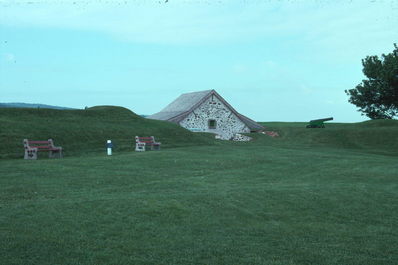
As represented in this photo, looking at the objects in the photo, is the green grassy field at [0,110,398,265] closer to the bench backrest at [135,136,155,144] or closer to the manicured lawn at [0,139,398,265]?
the manicured lawn at [0,139,398,265]

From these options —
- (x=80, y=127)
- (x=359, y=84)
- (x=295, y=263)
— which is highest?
(x=359, y=84)

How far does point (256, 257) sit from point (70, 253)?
2.91 metres

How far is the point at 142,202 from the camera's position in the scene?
401 inches

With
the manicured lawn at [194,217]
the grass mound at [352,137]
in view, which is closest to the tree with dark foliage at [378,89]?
the grass mound at [352,137]

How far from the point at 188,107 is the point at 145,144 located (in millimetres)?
18091

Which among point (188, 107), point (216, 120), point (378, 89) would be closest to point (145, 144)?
point (188, 107)

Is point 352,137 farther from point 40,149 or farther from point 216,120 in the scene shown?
point 40,149

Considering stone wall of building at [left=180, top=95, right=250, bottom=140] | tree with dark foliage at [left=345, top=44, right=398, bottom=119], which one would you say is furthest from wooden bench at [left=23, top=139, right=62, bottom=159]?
tree with dark foliage at [left=345, top=44, right=398, bottom=119]

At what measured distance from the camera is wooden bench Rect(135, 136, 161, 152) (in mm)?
27778

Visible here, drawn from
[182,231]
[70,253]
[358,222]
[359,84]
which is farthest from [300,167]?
[359,84]

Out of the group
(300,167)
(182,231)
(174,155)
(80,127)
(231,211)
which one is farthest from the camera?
(80,127)

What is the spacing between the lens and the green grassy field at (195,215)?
6895mm

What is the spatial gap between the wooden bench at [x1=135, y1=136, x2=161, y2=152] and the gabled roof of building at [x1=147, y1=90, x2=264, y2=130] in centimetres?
1417

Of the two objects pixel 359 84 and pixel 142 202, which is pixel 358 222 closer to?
pixel 142 202
